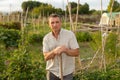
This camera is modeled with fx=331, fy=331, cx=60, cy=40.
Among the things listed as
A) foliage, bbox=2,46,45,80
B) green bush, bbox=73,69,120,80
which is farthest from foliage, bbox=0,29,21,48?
foliage, bbox=2,46,45,80

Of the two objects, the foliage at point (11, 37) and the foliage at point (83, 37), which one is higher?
the foliage at point (11, 37)

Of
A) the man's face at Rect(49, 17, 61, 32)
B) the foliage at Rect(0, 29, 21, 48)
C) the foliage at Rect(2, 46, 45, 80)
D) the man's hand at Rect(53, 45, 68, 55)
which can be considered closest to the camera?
the man's hand at Rect(53, 45, 68, 55)

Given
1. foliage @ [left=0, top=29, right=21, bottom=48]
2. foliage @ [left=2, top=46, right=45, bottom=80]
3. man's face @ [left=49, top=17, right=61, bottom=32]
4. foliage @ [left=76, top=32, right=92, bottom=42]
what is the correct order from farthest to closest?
foliage @ [left=76, top=32, right=92, bottom=42]
foliage @ [left=0, top=29, right=21, bottom=48]
foliage @ [left=2, top=46, right=45, bottom=80]
man's face @ [left=49, top=17, right=61, bottom=32]

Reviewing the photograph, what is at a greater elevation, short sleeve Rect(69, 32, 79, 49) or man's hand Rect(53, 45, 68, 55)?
short sleeve Rect(69, 32, 79, 49)

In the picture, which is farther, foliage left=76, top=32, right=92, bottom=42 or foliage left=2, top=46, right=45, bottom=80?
foliage left=76, top=32, right=92, bottom=42

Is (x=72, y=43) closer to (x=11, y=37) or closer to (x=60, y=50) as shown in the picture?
(x=60, y=50)

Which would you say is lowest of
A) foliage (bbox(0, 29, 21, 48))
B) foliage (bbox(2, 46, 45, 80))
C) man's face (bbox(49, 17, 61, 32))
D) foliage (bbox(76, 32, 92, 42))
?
foliage (bbox(76, 32, 92, 42))

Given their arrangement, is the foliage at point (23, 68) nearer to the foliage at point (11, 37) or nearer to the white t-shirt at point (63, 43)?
the white t-shirt at point (63, 43)

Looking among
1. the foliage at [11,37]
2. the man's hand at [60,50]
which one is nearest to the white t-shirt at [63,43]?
the man's hand at [60,50]

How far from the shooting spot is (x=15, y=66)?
4469 millimetres

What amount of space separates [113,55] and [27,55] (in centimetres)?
336

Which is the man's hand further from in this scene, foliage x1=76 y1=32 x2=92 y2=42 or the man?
foliage x1=76 y1=32 x2=92 y2=42

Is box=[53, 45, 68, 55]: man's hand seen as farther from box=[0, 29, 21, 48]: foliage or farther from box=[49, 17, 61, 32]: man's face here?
box=[0, 29, 21, 48]: foliage

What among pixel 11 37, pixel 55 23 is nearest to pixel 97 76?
pixel 55 23
